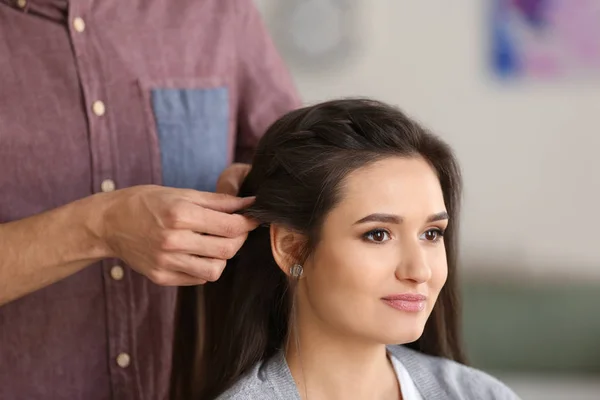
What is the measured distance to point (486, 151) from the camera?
3078 mm

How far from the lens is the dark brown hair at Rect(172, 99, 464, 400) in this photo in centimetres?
123

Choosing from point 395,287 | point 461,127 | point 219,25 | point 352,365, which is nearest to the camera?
point 395,287

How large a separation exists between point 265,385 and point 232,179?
34 cm

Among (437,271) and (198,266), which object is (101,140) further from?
(437,271)

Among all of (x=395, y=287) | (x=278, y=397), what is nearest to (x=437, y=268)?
(x=395, y=287)

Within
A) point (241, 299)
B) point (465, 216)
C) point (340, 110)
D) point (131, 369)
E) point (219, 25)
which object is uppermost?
point (219, 25)

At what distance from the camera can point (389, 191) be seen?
1.20m

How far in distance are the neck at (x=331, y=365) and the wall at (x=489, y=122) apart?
6.10ft

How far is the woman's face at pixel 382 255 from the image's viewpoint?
118cm

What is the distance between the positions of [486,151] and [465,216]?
0.84ft

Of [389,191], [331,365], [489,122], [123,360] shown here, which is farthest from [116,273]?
[489,122]

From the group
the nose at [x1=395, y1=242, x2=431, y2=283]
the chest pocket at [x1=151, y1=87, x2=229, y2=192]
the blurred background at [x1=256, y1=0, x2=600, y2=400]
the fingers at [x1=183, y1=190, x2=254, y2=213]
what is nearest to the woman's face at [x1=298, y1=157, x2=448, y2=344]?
the nose at [x1=395, y1=242, x2=431, y2=283]

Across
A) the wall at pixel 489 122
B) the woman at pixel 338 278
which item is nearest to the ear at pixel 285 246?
the woman at pixel 338 278

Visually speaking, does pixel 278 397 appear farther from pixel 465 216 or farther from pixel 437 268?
pixel 465 216
